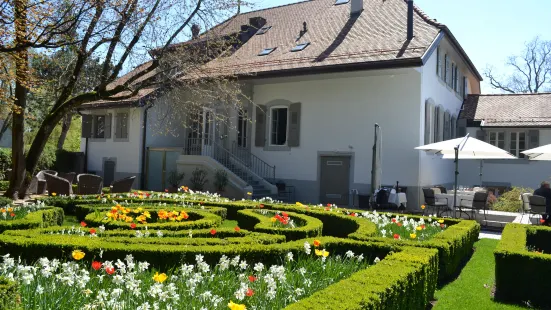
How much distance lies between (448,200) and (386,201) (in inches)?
70.4

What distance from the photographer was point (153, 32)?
1405cm

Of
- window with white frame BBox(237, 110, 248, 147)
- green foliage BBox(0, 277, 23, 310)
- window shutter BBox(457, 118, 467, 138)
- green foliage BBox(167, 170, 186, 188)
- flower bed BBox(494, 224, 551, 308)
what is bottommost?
flower bed BBox(494, 224, 551, 308)

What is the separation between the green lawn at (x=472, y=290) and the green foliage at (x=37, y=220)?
5.80 meters

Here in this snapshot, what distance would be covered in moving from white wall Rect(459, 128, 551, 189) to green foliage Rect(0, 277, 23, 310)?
69.2ft

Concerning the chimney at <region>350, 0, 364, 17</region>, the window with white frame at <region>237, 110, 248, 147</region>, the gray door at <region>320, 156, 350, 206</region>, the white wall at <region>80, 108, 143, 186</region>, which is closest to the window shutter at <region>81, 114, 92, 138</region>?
the white wall at <region>80, 108, 143, 186</region>

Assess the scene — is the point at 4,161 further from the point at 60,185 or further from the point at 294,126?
the point at 294,126

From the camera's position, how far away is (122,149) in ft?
71.9

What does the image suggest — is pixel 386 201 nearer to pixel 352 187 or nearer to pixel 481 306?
pixel 352 187

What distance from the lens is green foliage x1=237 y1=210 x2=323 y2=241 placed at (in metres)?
7.71

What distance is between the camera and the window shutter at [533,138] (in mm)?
20547

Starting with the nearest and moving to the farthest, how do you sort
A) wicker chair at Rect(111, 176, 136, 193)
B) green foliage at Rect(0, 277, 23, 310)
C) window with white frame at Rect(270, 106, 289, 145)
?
green foliage at Rect(0, 277, 23, 310)
wicker chair at Rect(111, 176, 136, 193)
window with white frame at Rect(270, 106, 289, 145)

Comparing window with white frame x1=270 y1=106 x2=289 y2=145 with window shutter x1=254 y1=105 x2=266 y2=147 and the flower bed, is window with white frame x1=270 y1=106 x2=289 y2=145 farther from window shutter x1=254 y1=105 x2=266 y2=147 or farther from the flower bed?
the flower bed

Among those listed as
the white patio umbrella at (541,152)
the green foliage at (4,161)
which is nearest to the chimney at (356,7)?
the white patio umbrella at (541,152)

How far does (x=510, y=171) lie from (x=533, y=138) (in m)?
1.65
